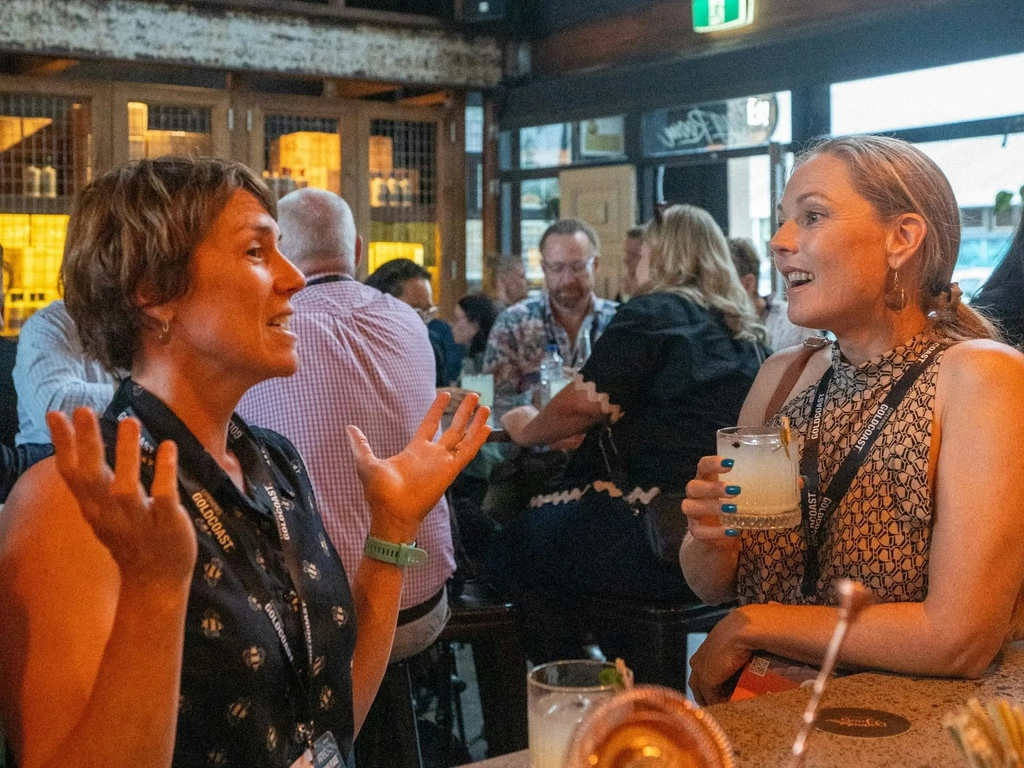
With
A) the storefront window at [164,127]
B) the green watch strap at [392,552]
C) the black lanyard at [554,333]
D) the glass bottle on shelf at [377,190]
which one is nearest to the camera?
the green watch strap at [392,552]

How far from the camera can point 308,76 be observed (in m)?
9.18

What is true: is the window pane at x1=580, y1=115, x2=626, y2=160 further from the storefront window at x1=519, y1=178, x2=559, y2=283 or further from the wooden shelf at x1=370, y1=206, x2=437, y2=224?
the wooden shelf at x1=370, y1=206, x2=437, y2=224

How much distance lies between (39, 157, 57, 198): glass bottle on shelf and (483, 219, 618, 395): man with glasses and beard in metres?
4.31

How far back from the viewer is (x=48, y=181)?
8375mm

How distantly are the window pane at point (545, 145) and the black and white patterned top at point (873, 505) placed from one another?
316 inches

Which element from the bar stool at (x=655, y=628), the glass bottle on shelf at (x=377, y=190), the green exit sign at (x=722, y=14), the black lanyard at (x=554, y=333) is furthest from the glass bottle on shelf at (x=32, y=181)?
the bar stool at (x=655, y=628)

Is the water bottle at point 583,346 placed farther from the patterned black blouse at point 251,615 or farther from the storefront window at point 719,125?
the patterned black blouse at point 251,615

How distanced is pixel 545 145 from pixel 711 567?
8242 mm

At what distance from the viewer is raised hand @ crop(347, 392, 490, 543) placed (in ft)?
5.37

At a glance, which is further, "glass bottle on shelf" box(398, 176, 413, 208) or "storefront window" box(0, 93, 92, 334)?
"glass bottle on shelf" box(398, 176, 413, 208)

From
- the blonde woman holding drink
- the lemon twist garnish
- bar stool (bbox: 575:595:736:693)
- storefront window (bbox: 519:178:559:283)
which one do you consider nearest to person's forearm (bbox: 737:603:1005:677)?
the blonde woman holding drink

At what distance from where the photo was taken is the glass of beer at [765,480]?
1737mm

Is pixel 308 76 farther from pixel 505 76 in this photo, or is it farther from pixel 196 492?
pixel 196 492

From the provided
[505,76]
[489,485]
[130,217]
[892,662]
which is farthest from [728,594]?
[505,76]
